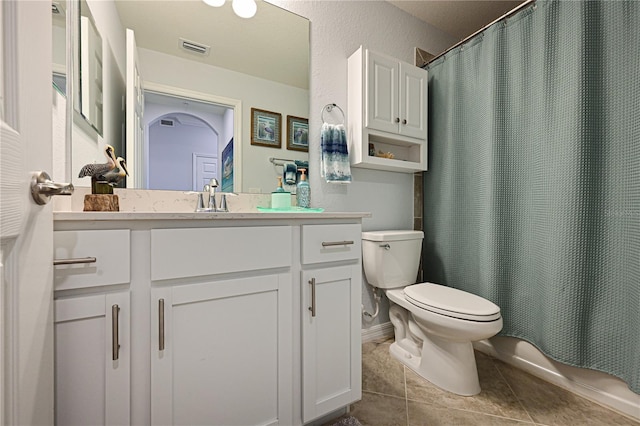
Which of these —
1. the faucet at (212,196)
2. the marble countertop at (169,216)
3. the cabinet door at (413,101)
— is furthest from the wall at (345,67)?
the marble countertop at (169,216)

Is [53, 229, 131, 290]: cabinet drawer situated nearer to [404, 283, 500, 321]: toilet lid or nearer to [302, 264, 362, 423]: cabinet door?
[302, 264, 362, 423]: cabinet door

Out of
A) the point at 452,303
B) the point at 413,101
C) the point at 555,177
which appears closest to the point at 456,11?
the point at 413,101

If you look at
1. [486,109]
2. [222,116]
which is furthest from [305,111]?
[486,109]

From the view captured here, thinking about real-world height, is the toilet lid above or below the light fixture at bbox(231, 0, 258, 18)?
below

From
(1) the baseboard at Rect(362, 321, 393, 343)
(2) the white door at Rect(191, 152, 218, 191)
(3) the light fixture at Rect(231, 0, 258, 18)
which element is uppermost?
(3) the light fixture at Rect(231, 0, 258, 18)

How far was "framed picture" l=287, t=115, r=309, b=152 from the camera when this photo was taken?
164cm

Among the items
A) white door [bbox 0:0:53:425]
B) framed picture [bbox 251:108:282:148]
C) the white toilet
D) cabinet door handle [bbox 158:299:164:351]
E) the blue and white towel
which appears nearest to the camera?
white door [bbox 0:0:53:425]

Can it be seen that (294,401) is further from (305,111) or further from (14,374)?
(305,111)

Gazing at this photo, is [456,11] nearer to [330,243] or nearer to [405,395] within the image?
[330,243]

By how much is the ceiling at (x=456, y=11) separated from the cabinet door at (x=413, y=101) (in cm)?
51

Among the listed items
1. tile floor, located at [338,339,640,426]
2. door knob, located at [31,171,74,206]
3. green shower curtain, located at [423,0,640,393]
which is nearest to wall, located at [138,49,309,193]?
door knob, located at [31,171,74,206]

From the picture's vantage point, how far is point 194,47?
139 cm

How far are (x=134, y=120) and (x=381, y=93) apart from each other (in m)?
1.36

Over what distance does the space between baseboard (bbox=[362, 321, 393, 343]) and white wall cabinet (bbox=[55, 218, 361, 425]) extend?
75 centimetres
